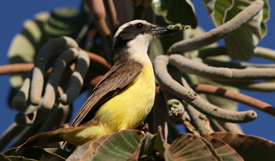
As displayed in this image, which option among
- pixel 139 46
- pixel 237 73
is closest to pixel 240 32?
pixel 139 46

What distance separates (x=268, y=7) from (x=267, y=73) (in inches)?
60.0

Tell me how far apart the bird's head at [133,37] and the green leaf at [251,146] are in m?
1.86

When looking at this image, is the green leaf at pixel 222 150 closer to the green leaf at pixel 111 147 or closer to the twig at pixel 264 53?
the green leaf at pixel 111 147

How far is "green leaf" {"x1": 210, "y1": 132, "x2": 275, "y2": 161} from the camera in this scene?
86.8 inches

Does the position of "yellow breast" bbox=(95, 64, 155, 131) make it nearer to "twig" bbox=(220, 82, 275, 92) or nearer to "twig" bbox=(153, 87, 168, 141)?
"twig" bbox=(153, 87, 168, 141)

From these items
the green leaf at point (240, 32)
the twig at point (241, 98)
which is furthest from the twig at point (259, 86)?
the green leaf at point (240, 32)

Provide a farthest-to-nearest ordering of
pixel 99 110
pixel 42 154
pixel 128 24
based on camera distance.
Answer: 1. pixel 128 24
2. pixel 99 110
3. pixel 42 154

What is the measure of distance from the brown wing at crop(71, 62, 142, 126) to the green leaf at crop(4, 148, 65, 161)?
55 cm

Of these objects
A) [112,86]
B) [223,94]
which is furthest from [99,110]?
[223,94]

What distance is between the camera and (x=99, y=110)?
3.12 meters

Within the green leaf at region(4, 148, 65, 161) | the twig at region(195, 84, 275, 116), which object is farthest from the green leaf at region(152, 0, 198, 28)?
the green leaf at region(4, 148, 65, 161)

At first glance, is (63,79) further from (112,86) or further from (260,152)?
(260,152)

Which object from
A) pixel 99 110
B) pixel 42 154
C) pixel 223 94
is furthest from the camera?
pixel 223 94

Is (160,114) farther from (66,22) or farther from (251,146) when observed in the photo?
(66,22)
